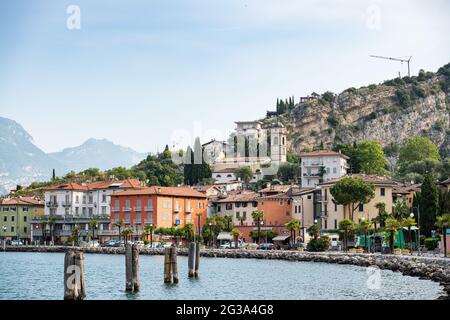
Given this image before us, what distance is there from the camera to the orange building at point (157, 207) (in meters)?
138

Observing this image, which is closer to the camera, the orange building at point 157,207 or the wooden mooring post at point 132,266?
the wooden mooring post at point 132,266

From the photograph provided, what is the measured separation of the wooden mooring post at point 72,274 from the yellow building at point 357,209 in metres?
79.1

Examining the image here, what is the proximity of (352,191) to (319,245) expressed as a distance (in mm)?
10556

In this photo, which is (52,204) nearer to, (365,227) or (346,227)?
(346,227)

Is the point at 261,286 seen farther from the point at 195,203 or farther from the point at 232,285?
the point at 195,203

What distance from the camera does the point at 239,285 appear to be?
6166 centimetres

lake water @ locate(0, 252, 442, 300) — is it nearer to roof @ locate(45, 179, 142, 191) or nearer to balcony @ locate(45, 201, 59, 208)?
roof @ locate(45, 179, 142, 191)

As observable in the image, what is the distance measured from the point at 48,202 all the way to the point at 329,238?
6468cm

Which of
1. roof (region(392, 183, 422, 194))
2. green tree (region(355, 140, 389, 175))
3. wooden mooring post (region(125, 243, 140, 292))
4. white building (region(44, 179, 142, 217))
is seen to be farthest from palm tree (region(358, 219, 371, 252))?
green tree (region(355, 140, 389, 175))

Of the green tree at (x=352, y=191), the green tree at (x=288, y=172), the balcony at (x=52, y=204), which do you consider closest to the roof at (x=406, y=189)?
the green tree at (x=352, y=191)

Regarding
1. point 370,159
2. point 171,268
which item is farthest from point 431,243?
point 370,159

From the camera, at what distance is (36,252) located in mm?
139375

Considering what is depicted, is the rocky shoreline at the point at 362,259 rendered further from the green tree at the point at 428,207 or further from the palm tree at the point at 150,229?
the green tree at the point at 428,207
